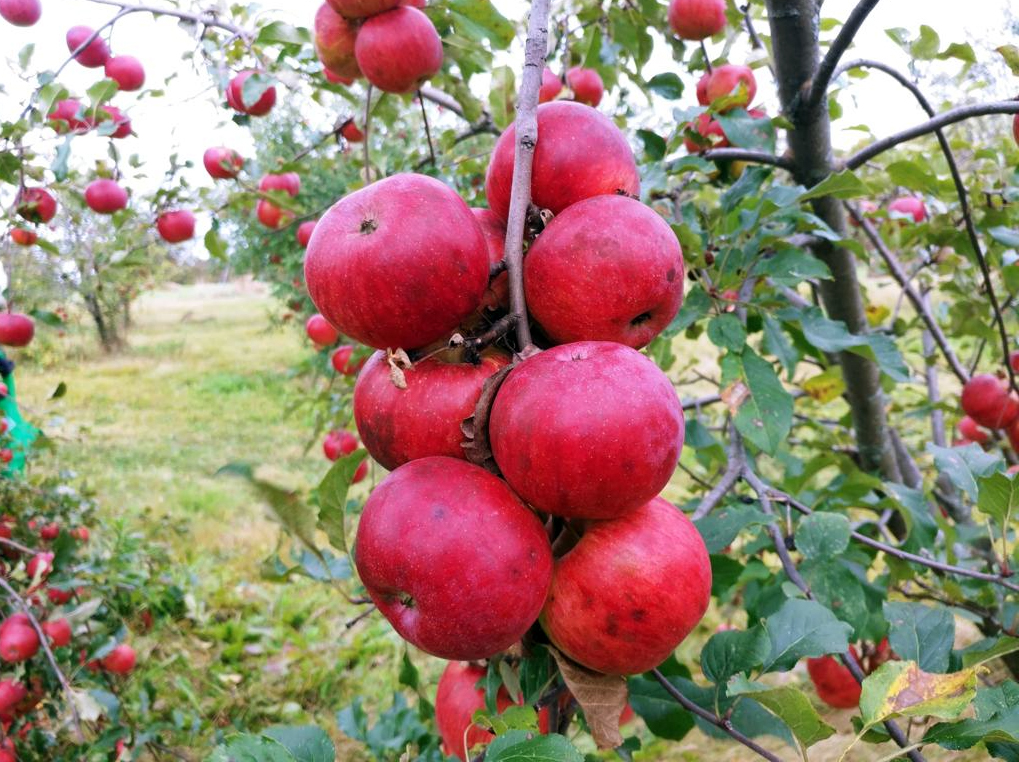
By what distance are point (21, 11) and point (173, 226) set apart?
2.53ft

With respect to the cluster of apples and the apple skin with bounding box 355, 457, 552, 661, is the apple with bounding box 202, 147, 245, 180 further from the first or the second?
the apple skin with bounding box 355, 457, 552, 661

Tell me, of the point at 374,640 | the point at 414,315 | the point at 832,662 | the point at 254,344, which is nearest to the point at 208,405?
the point at 254,344

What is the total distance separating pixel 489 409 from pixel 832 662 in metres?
1.61

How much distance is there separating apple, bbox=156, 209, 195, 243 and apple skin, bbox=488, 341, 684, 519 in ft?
7.33

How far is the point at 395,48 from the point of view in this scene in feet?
4.11

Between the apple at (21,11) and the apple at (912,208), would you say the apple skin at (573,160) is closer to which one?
the apple at (912,208)

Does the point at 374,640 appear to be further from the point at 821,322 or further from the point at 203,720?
the point at 821,322

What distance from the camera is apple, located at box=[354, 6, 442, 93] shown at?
1.25 meters

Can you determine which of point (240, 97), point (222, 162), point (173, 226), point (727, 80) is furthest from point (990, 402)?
point (173, 226)

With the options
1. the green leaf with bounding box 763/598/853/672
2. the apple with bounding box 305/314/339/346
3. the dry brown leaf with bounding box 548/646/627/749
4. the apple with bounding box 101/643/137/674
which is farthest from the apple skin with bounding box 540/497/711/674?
the apple with bounding box 101/643/137/674

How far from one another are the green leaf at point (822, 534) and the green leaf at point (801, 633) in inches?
8.6

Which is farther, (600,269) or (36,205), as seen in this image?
(36,205)

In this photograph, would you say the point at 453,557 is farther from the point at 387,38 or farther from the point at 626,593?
the point at 387,38

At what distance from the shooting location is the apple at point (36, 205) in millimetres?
2096
